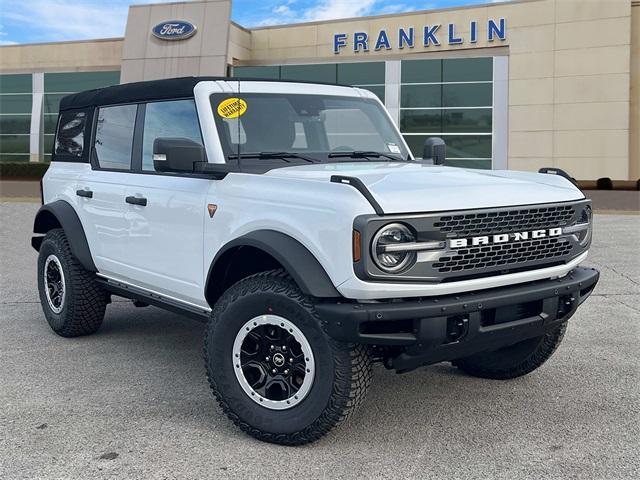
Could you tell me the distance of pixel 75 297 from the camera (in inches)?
227

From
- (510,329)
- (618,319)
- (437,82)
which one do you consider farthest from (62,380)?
(437,82)

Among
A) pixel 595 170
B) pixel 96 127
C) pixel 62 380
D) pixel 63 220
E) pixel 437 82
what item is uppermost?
pixel 437 82

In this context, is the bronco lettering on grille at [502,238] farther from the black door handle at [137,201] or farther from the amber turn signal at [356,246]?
the black door handle at [137,201]

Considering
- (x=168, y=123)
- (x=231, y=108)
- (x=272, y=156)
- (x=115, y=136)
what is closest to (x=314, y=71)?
(x=115, y=136)

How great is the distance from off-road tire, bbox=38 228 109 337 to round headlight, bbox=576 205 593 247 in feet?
11.9

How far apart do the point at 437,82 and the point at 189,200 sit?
30.5 m

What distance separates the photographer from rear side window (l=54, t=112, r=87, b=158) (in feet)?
19.7

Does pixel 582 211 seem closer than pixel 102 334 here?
Yes

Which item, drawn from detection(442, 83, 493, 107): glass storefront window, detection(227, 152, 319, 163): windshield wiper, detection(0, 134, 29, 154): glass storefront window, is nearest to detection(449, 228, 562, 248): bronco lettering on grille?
detection(227, 152, 319, 163): windshield wiper

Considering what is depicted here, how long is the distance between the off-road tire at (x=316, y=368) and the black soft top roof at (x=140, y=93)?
4.97 ft

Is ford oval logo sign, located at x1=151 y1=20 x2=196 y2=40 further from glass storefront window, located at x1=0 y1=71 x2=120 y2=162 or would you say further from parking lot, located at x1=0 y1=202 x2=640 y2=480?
parking lot, located at x1=0 y1=202 x2=640 y2=480

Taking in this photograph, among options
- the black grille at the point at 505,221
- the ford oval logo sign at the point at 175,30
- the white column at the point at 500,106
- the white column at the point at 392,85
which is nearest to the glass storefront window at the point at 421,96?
the white column at the point at 392,85

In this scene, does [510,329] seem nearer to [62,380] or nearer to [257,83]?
[257,83]

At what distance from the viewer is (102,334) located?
627cm
